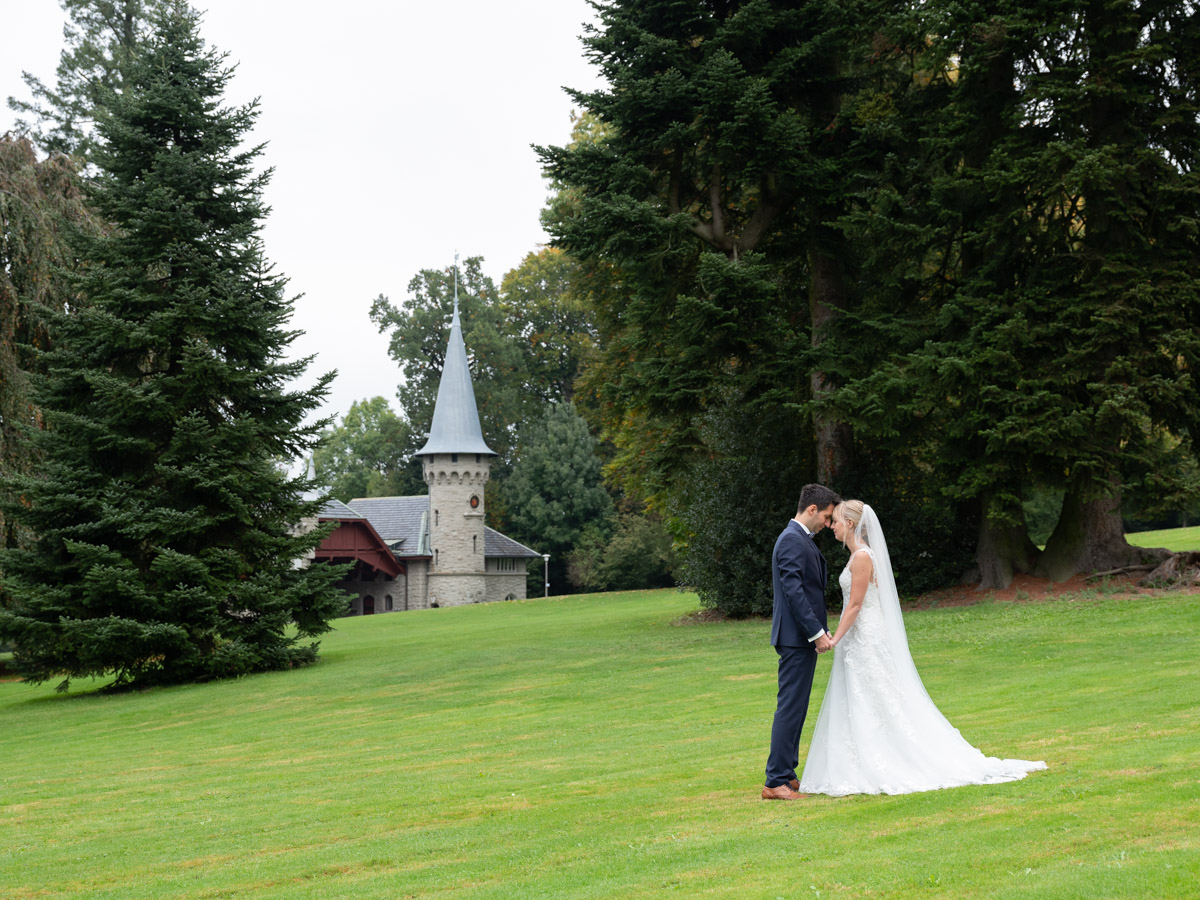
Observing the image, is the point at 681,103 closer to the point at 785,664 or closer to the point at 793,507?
the point at 793,507

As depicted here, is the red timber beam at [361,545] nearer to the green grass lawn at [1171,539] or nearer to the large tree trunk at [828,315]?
the green grass lawn at [1171,539]

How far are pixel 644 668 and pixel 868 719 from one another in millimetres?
10631

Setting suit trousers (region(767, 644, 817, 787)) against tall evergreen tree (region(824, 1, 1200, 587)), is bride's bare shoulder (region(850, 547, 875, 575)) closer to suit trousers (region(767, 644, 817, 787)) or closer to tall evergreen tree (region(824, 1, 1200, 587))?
suit trousers (region(767, 644, 817, 787))

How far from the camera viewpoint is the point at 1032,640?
15805 mm

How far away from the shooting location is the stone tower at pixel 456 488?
208 feet

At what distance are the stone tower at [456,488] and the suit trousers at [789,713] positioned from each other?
5664 cm

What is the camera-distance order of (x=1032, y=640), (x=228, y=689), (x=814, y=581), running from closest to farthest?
(x=814, y=581) → (x=1032, y=640) → (x=228, y=689)

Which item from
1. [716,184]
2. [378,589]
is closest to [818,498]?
[716,184]

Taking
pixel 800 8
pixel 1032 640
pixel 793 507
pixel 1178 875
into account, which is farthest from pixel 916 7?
pixel 1178 875

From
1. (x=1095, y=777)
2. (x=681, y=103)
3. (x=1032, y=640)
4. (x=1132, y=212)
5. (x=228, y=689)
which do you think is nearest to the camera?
(x=1095, y=777)

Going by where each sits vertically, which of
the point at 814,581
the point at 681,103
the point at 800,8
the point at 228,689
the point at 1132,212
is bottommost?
the point at 228,689

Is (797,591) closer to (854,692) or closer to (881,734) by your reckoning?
(854,692)

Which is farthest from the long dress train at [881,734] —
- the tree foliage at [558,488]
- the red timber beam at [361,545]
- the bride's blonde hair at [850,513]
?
the tree foliage at [558,488]

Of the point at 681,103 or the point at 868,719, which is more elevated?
the point at 681,103
